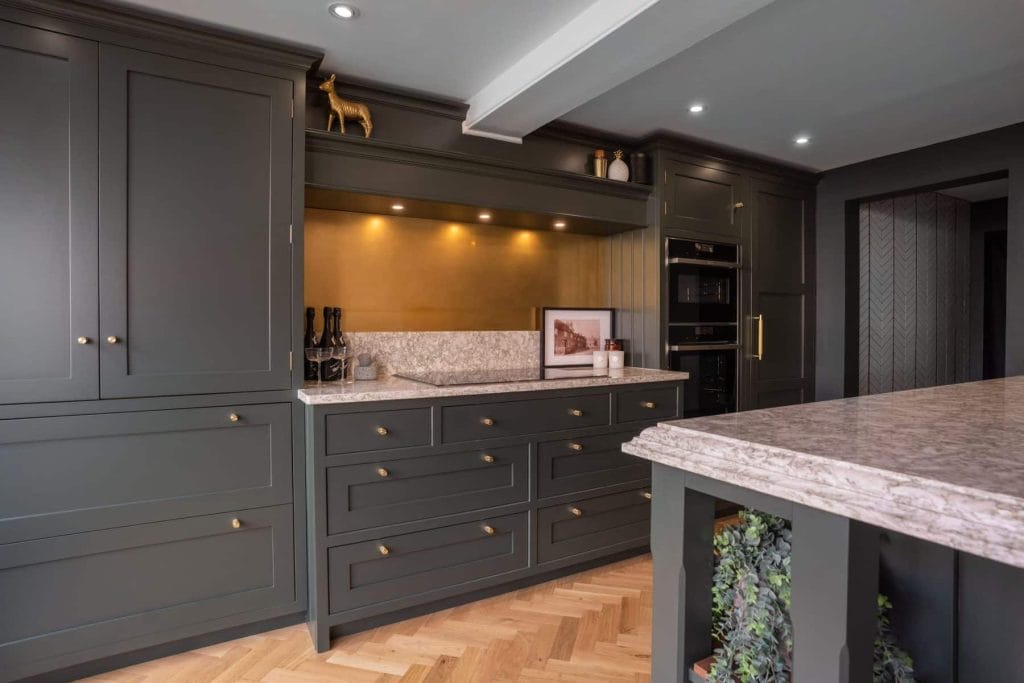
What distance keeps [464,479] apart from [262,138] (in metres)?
1.61

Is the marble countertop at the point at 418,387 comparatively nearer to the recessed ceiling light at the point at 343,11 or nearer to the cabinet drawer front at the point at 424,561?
the cabinet drawer front at the point at 424,561

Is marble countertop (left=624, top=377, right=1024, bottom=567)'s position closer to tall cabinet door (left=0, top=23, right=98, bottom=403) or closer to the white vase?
tall cabinet door (left=0, top=23, right=98, bottom=403)

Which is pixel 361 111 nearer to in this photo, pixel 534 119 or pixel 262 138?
pixel 262 138

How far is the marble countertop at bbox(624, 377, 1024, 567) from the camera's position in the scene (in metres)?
0.56

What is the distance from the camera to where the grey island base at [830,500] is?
583 mm

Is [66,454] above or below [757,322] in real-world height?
below

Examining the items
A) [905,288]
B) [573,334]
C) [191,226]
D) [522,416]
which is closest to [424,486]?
[522,416]

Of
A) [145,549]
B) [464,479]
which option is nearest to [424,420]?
[464,479]

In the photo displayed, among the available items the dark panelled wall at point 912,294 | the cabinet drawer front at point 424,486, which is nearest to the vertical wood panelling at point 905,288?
the dark panelled wall at point 912,294

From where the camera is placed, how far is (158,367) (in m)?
1.98


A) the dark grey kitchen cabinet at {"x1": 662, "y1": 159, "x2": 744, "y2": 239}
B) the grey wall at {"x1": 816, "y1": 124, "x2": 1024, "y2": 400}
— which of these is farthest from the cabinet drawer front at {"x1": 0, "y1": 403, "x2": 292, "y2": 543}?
the grey wall at {"x1": 816, "y1": 124, "x2": 1024, "y2": 400}

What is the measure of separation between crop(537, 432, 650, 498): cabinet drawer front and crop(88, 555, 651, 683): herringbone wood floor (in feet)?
1.68

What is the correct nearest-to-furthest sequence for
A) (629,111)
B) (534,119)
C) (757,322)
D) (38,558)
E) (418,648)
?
(38,558)
(418,648)
(534,119)
(629,111)
(757,322)

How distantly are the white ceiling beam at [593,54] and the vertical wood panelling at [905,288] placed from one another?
340 centimetres
